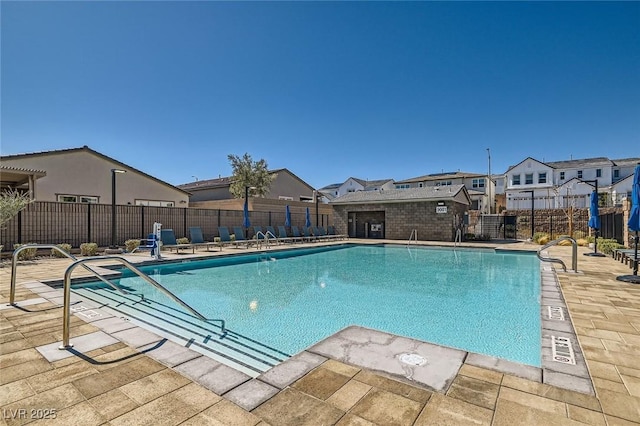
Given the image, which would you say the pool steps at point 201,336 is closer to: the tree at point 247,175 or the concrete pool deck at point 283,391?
the concrete pool deck at point 283,391

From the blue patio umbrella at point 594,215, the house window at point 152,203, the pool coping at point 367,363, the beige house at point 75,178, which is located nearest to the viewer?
the pool coping at point 367,363

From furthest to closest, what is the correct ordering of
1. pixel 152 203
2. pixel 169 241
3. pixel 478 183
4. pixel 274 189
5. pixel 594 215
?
pixel 478 183 → pixel 274 189 → pixel 152 203 → pixel 169 241 → pixel 594 215

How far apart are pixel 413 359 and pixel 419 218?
18.1 m

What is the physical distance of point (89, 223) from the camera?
12.9m

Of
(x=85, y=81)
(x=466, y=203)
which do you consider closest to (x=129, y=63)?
(x=85, y=81)

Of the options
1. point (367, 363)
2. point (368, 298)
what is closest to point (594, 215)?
point (368, 298)

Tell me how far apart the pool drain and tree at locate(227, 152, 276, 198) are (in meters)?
23.1

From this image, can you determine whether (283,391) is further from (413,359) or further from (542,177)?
(542,177)

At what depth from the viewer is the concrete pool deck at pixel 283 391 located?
6.77ft

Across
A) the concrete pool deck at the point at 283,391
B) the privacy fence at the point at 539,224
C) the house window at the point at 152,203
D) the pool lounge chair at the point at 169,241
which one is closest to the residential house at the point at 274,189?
the house window at the point at 152,203

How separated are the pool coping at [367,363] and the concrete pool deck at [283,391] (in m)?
0.02

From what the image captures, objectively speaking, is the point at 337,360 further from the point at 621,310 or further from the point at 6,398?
the point at 621,310

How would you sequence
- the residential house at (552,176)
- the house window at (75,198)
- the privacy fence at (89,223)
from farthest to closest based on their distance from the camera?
1. the residential house at (552,176)
2. the house window at (75,198)
3. the privacy fence at (89,223)

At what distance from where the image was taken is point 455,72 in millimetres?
14180
